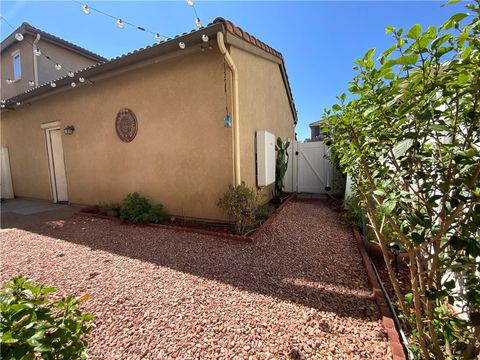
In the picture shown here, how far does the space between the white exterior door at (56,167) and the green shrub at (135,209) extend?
451cm

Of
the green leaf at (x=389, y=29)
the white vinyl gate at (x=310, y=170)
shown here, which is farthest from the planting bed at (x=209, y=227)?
the green leaf at (x=389, y=29)

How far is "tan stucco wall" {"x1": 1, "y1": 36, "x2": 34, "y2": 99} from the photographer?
919 cm

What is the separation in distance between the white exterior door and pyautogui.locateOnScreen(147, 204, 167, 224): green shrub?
519 centimetres

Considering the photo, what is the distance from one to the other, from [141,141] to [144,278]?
3858 mm

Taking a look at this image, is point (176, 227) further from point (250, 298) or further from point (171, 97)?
point (171, 97)

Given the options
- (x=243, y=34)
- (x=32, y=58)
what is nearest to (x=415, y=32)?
(x=243, y=34)

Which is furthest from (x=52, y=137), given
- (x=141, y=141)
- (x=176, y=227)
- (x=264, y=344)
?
(x=264, y=344)

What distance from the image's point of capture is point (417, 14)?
3549mm

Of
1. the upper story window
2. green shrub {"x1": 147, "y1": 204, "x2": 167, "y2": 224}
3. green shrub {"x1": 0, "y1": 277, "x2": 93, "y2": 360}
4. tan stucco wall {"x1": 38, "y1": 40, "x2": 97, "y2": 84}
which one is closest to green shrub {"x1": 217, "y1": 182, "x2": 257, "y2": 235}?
green shrub {"x1": 147, "y1": 204, "x2": 167, "y2": 224}

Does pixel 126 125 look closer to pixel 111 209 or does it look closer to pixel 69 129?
pixel 111 209

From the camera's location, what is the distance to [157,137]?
17.2 ft

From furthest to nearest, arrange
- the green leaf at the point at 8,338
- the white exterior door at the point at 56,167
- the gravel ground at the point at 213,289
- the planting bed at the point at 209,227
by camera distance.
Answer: the white exterior door at the point at 56,167 < the planting bed at the point at 209,227 < the gravel ground at the point at 213,289 < the green leaf at the point at 8,338

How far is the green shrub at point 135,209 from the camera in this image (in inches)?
197

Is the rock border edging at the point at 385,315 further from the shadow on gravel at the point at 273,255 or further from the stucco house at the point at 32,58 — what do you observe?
the stucco house at the point at 32,58
